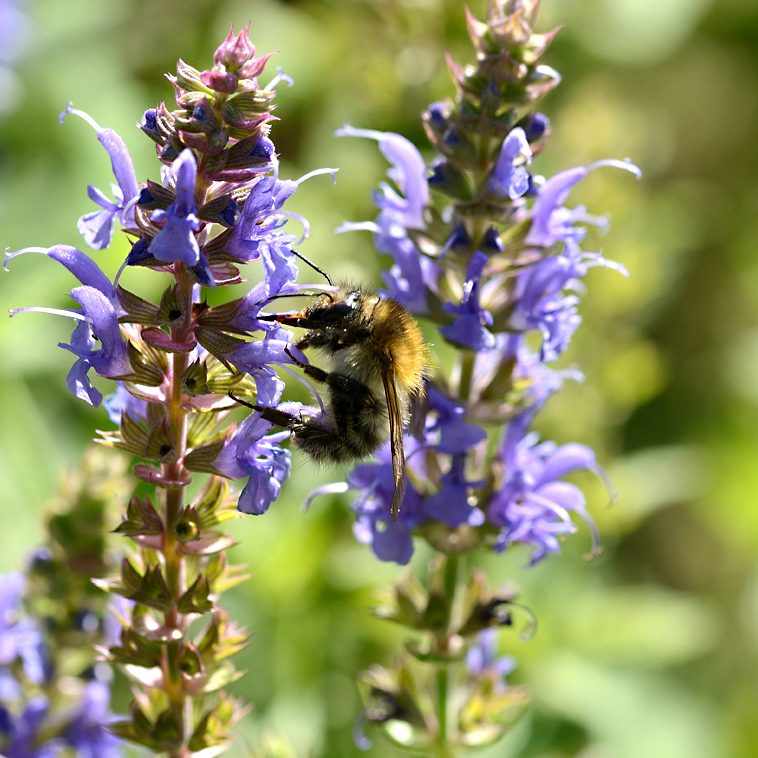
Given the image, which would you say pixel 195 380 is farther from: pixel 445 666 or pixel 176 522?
pixel 445 666

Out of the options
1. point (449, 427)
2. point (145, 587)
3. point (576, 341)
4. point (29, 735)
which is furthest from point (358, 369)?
point (576, 341)

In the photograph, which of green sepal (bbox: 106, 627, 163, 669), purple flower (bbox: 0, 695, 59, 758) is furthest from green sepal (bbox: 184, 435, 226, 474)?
purple flower (bbox: 0, 695, 59, 758)

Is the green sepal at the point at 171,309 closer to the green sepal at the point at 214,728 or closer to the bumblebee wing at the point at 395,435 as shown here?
the bumblebee wing at the point at 395,435

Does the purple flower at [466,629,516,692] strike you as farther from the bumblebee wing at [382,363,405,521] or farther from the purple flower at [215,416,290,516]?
the purple flower at [215,416,290,516]

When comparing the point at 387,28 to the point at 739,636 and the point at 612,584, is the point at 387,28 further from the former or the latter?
the point at 739,636

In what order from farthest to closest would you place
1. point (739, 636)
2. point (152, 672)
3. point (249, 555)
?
point (739, 636)
point (249, 555)
point (152, 672)

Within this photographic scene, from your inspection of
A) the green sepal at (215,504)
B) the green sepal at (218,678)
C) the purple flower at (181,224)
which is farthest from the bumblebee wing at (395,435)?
the purple flower at (181,224)

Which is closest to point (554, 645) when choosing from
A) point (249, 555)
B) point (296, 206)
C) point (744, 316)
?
point (249, 555)
